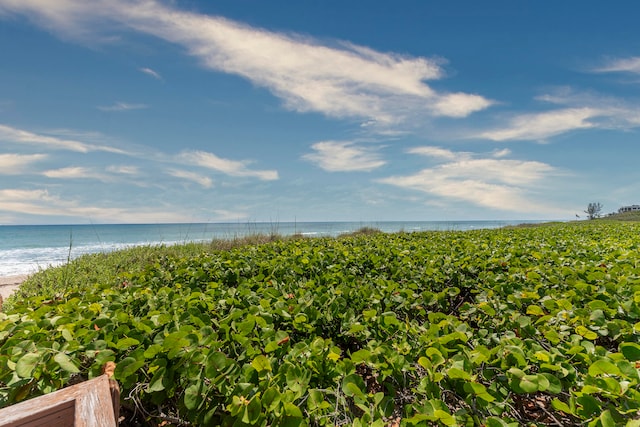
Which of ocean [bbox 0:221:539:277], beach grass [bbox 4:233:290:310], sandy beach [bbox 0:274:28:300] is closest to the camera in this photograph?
beach grass [bbox 4:233:290:310]

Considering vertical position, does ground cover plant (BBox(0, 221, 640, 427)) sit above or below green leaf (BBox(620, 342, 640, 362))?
below

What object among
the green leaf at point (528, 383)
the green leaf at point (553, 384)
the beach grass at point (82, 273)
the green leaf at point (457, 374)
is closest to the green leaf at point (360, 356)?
the green leaf at point (457, 374)

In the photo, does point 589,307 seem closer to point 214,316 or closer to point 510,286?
point 510,286

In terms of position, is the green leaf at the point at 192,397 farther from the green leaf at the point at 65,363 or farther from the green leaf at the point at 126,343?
the green leaf at the point at 65,363

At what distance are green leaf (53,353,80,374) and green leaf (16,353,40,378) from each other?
9 centimetres

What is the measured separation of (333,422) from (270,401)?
33cm

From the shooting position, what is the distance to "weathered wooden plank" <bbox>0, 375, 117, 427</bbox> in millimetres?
1129

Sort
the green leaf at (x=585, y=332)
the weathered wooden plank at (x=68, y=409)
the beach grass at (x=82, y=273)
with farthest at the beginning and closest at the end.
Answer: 1. the beach grass at (x=82, y=273)
2. the green leaf at (x=585, y=332)
3. the weathered wooden plank at (x=68, y=409)

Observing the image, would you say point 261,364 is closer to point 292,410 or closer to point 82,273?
point 292,410

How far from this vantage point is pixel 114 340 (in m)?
1.82

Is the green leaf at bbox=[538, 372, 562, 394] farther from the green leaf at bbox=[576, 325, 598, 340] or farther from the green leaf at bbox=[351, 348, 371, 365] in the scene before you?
the green leaf at bbox=[351, 348, 371, 365]

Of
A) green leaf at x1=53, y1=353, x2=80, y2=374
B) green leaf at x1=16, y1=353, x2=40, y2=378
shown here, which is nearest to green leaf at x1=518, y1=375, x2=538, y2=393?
green leaf at x1=53, y1=353, x2=80, y2=374

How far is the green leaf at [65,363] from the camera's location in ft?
4.88

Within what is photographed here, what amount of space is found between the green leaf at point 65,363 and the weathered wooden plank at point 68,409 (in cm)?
30
